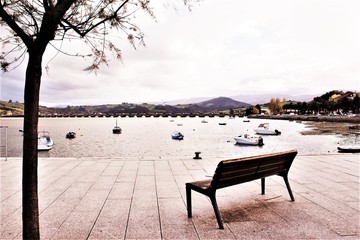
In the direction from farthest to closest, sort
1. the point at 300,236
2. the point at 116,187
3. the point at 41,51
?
the point at 116,187
the point at 300,236
the point at 41,51

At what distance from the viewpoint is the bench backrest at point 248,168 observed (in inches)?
181

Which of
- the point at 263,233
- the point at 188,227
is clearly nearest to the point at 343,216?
the point at 263,233

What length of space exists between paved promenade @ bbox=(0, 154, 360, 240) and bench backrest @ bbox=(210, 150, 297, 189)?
667 millimetres

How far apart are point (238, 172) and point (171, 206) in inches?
63.2

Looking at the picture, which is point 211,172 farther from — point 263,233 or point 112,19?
point 112,19

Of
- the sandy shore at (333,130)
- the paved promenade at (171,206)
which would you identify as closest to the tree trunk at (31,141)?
the paved promenade at (171,206)

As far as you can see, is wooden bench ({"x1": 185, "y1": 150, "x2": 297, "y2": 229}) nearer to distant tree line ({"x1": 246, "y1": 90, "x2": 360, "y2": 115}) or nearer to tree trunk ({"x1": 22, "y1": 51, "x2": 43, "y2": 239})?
tree trunk ({"x1": 22, "y1": 51, "x2": 43, "y2": 239})

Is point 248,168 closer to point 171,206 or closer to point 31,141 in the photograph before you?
point 171,206

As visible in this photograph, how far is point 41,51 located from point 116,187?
4.56m

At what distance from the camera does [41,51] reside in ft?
10.5

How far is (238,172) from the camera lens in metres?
4.93

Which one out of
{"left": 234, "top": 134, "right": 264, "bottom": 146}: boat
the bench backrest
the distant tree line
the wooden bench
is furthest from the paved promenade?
the distant tree line

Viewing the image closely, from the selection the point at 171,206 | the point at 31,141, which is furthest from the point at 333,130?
the point at 31,141

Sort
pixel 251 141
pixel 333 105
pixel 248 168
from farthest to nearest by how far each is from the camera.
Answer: pixel 333 105
pixel 251 141
pixel 248 168
